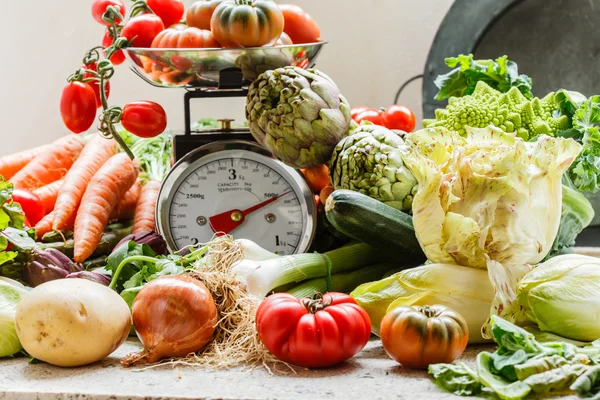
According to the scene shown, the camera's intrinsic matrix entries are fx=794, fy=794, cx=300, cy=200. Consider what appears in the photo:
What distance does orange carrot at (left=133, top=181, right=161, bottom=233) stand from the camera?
1981 mm

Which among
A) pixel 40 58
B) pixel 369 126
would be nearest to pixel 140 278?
pixel 369 126

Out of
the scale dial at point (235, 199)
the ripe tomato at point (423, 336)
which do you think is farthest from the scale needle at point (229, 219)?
the ripe tomato at point (423, 336)

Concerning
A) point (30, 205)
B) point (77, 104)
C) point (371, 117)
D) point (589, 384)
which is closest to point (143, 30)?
point (77, 104)

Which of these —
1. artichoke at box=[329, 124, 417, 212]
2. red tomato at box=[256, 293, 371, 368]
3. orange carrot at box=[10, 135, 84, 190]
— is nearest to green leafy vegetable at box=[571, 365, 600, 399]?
red tomato at box=[256, 293, 371, 368]

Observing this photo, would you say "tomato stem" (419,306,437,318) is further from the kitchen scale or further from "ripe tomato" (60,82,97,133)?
"ripe tomato" (60,82,97,133)

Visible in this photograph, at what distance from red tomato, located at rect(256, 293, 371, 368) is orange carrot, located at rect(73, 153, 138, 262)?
0.71m

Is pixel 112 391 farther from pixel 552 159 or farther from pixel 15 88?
pixel 15 88

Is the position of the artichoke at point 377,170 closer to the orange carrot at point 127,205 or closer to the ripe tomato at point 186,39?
the ripe tomato at point 186,39

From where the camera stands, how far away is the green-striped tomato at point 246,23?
162 cm

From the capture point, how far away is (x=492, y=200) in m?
1.36

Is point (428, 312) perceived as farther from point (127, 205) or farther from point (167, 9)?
point (127, 205)

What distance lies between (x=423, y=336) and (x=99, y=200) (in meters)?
1.07

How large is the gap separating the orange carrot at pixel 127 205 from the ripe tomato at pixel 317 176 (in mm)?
602

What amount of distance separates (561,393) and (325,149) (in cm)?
75
